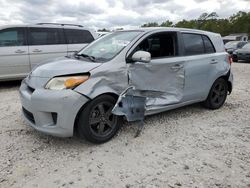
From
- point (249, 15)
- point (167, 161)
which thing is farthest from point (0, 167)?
point (249, 15)

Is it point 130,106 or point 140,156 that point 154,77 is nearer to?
point 130,106

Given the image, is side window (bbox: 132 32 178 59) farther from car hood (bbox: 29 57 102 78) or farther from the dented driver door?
car hood (bbox: 29 57 102 78)

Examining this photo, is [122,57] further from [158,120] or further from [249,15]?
[249,15]

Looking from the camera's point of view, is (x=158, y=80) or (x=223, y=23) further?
(x=223, y=23)

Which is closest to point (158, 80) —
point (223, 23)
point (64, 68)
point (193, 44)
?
point (193, 44)

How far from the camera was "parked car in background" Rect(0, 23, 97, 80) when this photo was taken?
6941 mm

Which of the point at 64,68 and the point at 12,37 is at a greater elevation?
the point at 12,37

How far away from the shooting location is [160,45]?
4.39 m

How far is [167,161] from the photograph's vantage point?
3252mm

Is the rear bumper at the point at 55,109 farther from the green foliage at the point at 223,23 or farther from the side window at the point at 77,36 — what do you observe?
the green foliage at the point at 223,23

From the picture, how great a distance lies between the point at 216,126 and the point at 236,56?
14201mm

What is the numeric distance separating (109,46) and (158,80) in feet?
3.17

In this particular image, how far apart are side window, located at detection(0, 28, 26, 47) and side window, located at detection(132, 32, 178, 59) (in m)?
4.33

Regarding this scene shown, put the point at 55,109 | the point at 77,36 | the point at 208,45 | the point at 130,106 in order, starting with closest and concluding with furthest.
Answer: the point at 55,109 → the point at 130,106 → the point at 208,45 → the point at 77,36
